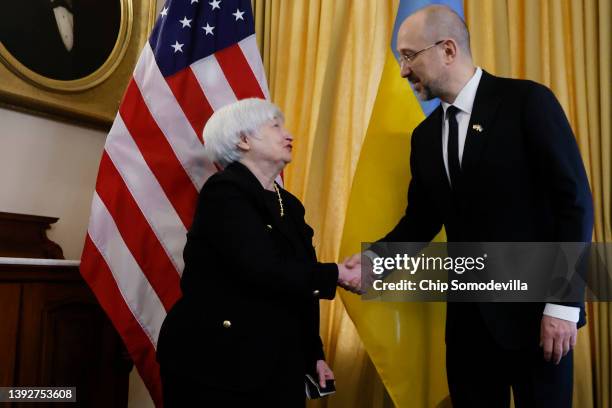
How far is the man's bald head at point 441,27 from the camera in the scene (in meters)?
1.82

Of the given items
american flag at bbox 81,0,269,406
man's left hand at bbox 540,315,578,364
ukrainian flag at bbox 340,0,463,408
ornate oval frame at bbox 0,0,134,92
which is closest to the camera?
man's left hand at bbox 540,315,578,364

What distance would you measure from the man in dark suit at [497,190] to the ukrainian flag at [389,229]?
36cm

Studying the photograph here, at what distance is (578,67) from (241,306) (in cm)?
167

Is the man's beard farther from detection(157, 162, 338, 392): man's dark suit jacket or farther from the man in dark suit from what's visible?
detection(157, 162, 338, 392): man's dark suit jacket

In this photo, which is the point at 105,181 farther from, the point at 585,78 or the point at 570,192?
the point at 585,78

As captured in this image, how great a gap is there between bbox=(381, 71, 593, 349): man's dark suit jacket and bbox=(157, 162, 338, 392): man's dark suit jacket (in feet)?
1.46

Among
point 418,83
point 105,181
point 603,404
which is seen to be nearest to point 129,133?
point 105,181

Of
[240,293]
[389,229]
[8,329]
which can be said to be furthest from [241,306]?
[8,329]

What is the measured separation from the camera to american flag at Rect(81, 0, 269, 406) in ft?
7.61

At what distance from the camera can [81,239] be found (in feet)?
9.69

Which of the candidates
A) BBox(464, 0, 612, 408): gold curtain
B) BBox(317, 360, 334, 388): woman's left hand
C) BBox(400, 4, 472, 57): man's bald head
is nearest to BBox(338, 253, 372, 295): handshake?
BBox(317, 360, 334, 388): woman's left hand

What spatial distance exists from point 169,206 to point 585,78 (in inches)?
70.1

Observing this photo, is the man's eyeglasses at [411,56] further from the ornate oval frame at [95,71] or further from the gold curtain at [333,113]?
the ornate oval frame at [95,71]

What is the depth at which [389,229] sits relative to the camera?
7.29 feet
